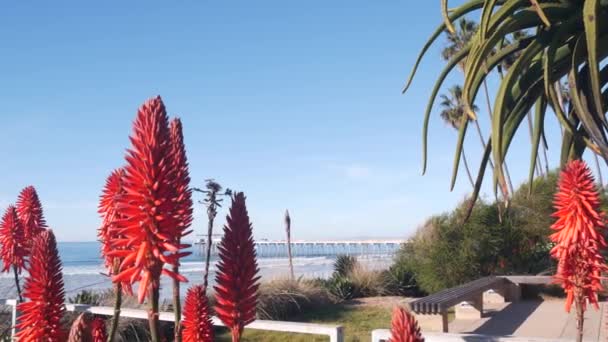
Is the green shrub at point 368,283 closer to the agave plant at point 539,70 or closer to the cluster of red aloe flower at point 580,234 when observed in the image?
the agave plant at point 539,70

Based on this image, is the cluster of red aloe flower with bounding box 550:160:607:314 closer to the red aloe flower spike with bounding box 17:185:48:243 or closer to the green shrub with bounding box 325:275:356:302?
the red aloe flower spike with bounding box 17:185:48:243

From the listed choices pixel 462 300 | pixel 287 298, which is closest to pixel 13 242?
pixel 462 300

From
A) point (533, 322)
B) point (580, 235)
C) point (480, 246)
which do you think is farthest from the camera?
point (480, 246)

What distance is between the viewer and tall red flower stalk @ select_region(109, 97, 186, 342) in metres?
1.14

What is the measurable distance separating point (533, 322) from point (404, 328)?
9.18m

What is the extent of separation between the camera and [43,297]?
151cm

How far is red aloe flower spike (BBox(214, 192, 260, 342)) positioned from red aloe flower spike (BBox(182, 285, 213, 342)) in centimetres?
18

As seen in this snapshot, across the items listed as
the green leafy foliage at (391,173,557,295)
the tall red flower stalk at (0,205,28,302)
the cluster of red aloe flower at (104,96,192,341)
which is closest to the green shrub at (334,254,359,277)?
the green leafy foliage at (391,173,557,295)

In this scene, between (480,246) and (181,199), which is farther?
(480,246)

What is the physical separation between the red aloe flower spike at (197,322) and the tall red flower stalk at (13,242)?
1476 millimetres

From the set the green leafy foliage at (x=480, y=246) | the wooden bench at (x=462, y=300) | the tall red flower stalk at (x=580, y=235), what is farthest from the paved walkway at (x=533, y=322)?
the tall red flower stalk at (x=580, y=235)

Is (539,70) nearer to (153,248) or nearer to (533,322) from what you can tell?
(533,322)

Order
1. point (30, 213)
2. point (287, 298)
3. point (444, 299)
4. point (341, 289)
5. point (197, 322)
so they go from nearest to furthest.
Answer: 1. point (197, 322)
2. point (30, 213)
3. point (444, 299)
4. point (287, 298)
5. point (341, 289)

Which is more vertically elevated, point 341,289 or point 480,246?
point 480,246
